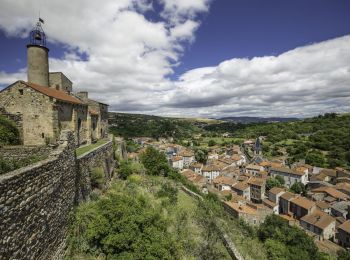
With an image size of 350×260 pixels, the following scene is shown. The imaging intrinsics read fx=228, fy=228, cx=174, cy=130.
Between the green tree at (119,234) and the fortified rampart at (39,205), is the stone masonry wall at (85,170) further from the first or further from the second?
the green tree at (119,234)

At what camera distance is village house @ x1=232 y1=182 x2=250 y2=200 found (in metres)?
55.8

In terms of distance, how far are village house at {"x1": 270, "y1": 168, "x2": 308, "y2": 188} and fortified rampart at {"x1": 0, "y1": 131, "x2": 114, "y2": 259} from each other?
6899 centimetres

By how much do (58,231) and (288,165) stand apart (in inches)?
3476

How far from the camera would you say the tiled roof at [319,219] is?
39112mm

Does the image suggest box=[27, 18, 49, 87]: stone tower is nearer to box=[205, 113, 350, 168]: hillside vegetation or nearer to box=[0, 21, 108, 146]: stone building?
box=[0, 21, 108, 146]: stone building

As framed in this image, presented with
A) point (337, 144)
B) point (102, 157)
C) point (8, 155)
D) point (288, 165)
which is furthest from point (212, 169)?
point (8, 155)

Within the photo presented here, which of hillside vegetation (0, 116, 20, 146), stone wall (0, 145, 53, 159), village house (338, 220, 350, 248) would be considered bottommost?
village house (338, 220, 350, 248)

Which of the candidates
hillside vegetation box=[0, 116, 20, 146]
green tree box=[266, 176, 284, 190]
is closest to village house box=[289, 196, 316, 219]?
green tree box=[266, 176, 284, 190]

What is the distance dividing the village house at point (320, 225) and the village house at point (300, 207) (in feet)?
6.22

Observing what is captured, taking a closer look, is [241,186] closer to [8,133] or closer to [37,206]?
[8,133]

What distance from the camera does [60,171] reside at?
24.0 ft

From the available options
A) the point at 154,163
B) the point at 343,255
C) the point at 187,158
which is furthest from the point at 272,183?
the point at 154,163

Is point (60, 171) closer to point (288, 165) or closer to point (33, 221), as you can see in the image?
point (33, 221)

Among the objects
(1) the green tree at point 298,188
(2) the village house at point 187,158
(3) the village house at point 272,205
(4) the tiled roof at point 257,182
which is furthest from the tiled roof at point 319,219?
(2) the village house at point 187,158
